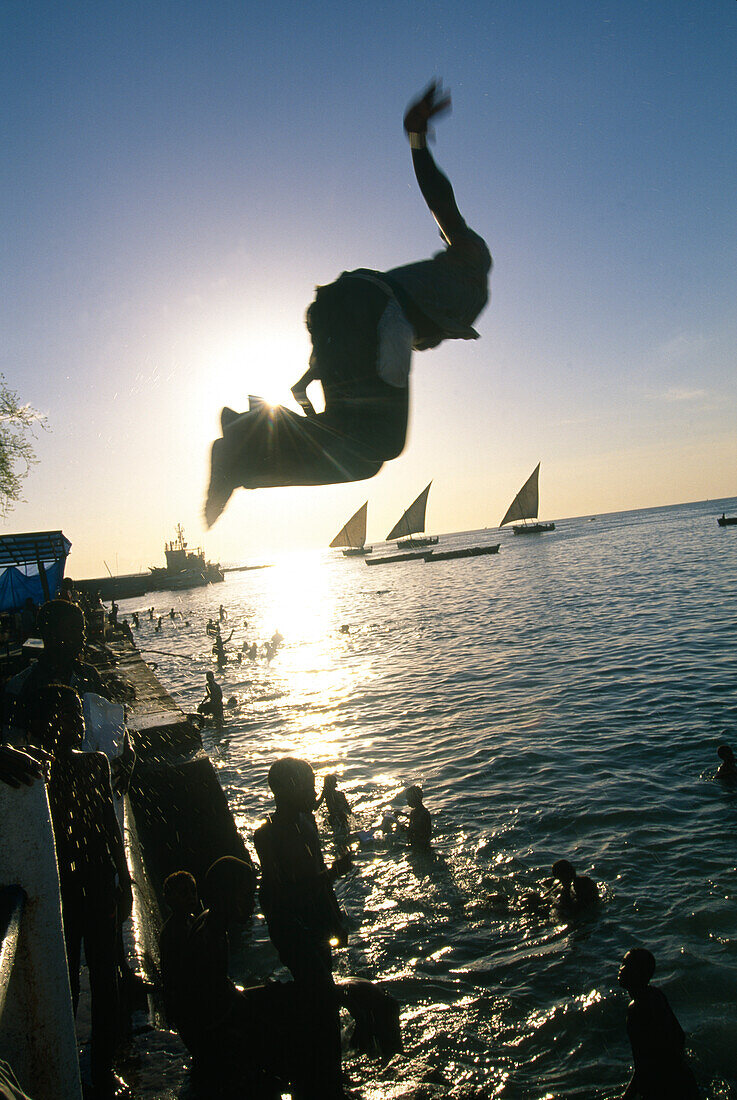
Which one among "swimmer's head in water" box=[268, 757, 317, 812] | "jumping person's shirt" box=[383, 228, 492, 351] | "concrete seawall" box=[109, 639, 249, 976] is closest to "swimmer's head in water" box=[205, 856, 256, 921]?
"swimmer's head in water" box=[268, 757, 317, 812]

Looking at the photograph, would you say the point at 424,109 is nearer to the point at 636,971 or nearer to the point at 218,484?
the point at 218,484

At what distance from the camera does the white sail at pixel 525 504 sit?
107 m

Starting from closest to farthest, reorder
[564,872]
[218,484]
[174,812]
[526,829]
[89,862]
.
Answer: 1. [218,484]
2. [89,862]
3. [174,812]
4. [564,872]
5. [526,829]

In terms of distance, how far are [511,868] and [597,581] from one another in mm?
40842

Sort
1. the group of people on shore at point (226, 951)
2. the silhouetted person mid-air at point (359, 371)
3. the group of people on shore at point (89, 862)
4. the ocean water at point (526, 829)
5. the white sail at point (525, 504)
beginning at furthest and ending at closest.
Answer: the white sail at point (525, 504) < the ocean water at point (526, 829) < the group of people on shore at point (89, 862) < the group of people on shore at point (226, 951) < the silhouetted person mid-air at point (359, 371)

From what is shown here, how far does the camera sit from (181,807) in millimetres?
7207

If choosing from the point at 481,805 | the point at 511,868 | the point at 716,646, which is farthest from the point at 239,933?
the point at 716,646

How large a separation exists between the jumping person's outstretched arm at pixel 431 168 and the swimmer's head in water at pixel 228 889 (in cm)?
356

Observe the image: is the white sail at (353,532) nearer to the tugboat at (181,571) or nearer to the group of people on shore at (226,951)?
the tugboat at (181,571)

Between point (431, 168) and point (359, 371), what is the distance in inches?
44.0

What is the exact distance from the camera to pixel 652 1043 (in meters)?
4.29

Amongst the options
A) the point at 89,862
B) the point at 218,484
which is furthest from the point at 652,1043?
the point at 218,484

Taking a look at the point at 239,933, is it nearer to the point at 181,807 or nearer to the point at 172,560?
the point at 181,807

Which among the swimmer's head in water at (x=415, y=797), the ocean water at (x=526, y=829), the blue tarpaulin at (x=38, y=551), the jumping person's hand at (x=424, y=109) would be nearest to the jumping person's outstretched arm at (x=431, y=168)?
the jumping person's hand at (x=424, y=109)
